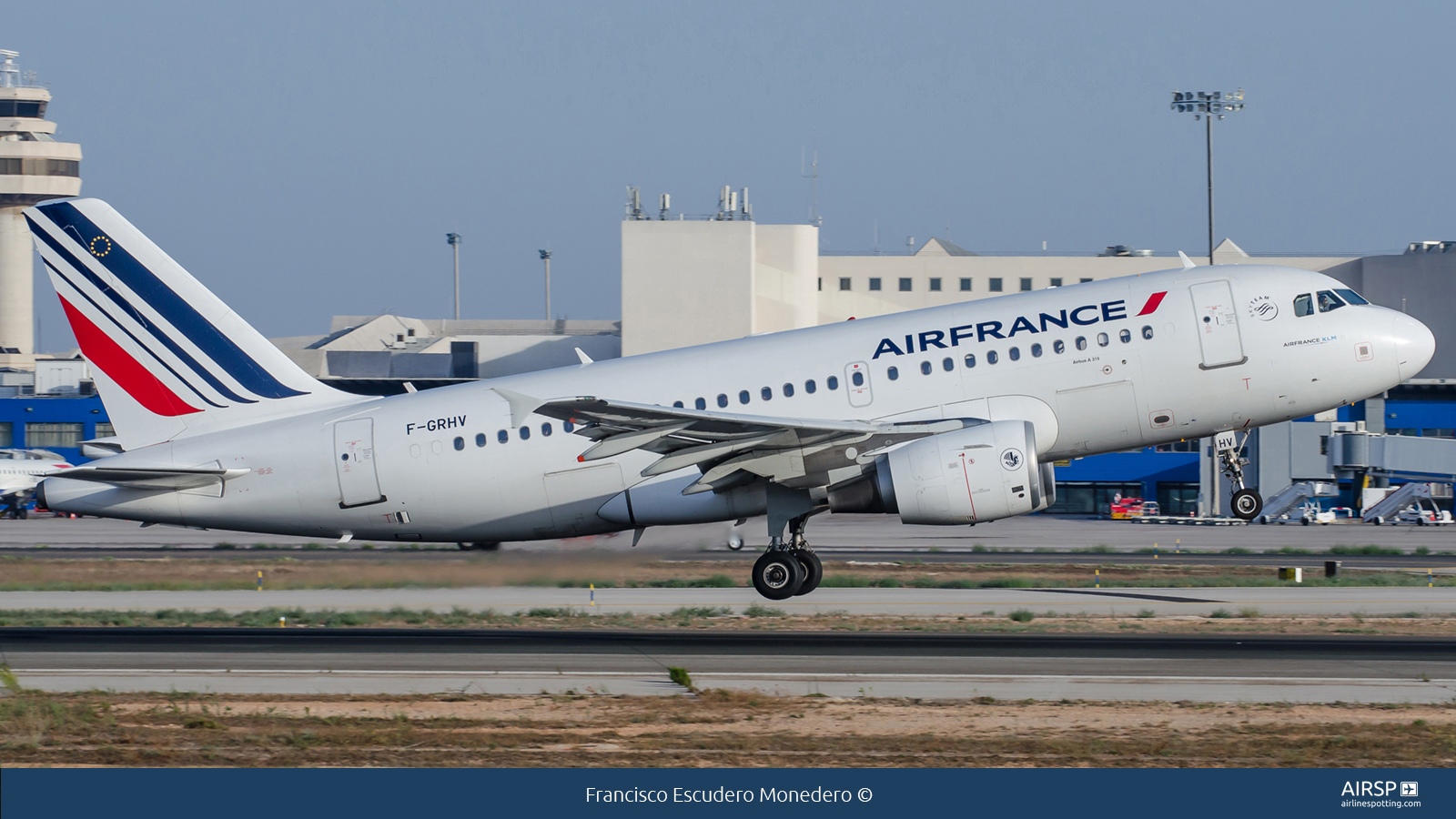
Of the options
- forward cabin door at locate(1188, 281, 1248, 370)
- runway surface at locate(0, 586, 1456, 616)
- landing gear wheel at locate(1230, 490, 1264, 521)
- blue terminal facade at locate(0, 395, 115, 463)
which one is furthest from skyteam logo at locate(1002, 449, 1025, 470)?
blue terminal facade at locate(0, 395, 115, 463)

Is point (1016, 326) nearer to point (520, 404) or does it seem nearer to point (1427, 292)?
point (520, 404)

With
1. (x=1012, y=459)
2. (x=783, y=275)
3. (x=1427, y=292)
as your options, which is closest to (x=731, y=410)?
(x=1012, y=459)

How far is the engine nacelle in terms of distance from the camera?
23312 mm

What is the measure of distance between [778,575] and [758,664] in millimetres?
4387

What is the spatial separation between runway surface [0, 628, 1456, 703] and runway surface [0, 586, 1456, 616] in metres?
4.35

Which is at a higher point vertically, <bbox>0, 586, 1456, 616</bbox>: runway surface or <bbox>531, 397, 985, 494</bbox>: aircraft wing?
<bbox>531, 397, 985, 494</bbox>: aircraft wing

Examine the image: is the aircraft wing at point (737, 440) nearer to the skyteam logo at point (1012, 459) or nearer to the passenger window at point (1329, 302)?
the skyteam logo at point (1012, 459)

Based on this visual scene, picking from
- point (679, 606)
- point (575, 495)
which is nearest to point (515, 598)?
point (679, 606)

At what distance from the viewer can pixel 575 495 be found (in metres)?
25.3

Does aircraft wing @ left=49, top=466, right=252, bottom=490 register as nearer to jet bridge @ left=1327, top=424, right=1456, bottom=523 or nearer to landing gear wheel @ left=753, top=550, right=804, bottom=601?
landing gear wheel @ left=753, top=550, right=804, bottom=601

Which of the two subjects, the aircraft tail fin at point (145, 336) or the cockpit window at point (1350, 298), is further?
the aircraft tail fin at point (145, 336)

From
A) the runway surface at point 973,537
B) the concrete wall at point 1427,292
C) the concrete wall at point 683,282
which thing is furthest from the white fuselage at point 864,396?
the concrete wall at point 1427,292

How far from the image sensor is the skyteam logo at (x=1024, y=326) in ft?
79.6

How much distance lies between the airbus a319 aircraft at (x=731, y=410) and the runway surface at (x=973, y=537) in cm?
1717
